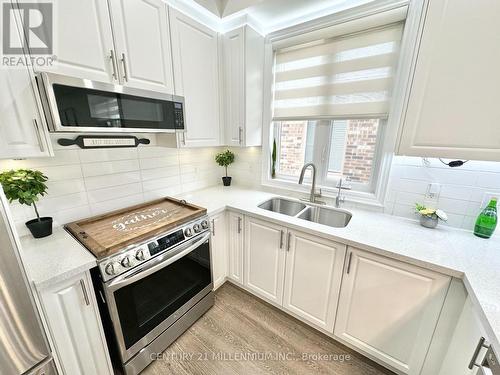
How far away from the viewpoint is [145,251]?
1.18 m

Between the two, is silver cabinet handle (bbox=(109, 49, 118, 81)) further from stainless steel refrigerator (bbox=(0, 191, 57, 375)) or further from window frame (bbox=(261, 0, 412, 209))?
window frame (bbox=(261, 0, 412, 209))

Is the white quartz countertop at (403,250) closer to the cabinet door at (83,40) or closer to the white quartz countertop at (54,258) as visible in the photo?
the white quartz countertop at (54,258)

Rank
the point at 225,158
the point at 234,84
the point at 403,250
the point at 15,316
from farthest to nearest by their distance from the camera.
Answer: the point at 225,158, the point at 234,84, the point at 403,250, the point at 15,316

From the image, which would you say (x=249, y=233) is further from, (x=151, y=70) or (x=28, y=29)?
(x=28, y=29)

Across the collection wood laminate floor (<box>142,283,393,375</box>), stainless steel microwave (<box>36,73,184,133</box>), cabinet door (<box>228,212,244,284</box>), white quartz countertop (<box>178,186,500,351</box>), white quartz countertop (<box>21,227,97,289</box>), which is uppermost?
stainless steel microwave (<box>36,73,184,133</box>)

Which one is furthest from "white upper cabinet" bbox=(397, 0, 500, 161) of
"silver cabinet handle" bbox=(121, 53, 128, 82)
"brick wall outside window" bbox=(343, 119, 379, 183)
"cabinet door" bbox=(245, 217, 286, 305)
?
"silver cabinet handle" bbox=(121, 53, 128, 82)

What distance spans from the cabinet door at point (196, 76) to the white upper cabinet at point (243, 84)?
0.36 feet

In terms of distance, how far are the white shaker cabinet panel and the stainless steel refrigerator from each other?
4.17 ft

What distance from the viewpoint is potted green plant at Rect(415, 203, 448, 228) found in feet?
4.45

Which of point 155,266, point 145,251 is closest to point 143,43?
point 145,251

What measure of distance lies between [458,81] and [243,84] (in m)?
1.42

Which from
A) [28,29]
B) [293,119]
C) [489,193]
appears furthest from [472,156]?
[28,29]

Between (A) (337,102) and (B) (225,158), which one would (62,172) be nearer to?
(B) (225,158)

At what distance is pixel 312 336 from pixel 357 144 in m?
1.64
